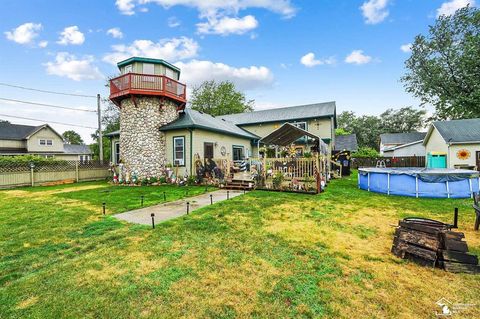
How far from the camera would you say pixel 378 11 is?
12.9 meters

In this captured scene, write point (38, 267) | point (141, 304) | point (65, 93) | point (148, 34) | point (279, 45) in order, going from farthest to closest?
point (65, 93) → point (279, 45) → point (148, 34) → point (38, 267) → point (141, 304)

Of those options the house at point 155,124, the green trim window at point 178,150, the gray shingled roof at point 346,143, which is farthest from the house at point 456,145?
the green trim window at point 178,150

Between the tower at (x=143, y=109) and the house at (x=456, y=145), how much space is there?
22686mm

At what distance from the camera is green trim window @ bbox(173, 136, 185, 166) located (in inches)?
502

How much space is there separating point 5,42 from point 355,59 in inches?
1127

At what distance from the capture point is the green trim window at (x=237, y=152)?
16.6m

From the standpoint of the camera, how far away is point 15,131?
29078 millimetres

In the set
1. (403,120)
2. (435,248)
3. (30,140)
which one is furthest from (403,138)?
(30,140)

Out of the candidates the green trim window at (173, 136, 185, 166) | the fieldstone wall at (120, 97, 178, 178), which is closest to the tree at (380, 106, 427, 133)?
the green trim window at (173, 136, 185, 166)

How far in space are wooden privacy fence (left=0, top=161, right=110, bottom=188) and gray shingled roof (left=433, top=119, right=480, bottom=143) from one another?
2882cm

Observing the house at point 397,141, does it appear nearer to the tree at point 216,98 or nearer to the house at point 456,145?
the house at point 456,145

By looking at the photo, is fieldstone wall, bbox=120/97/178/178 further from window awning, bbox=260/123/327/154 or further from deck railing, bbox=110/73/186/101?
window awning, bbox=260/123/327/154

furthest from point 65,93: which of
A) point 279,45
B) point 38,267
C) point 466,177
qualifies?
point 466,177

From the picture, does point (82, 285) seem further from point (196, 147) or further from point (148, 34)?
point (148, 34)
